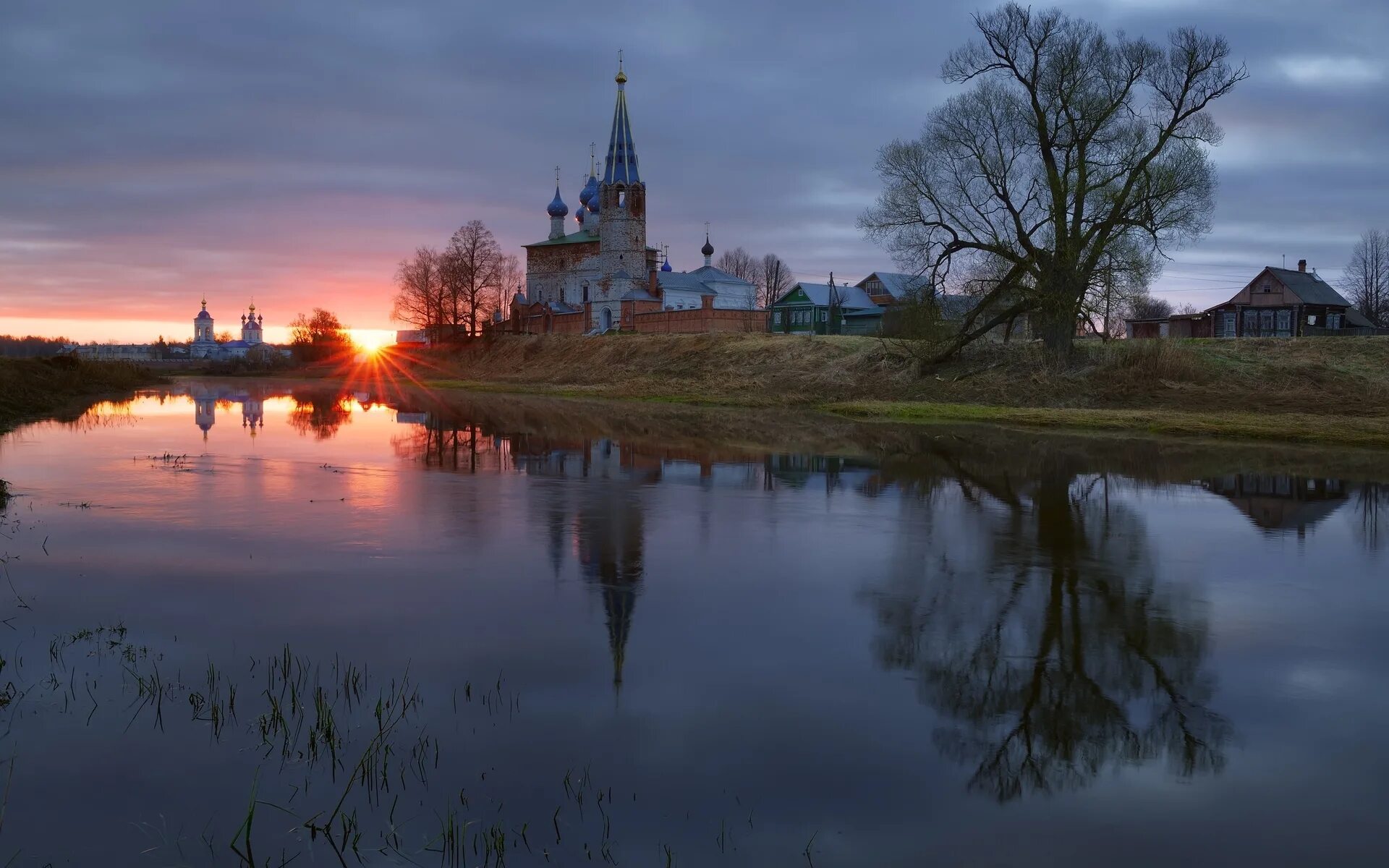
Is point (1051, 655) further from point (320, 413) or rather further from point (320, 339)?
point (320, 339)

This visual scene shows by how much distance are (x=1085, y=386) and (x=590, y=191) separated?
65247mm

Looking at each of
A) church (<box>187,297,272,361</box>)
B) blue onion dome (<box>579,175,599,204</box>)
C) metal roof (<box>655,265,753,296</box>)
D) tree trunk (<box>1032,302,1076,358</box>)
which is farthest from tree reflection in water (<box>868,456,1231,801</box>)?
church (<box>187,297,272,361</box>)

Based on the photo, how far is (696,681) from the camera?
764 cm

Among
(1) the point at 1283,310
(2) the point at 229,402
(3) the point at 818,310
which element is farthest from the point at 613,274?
(1) the point at 1283,310

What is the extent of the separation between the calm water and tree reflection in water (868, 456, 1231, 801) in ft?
0.13

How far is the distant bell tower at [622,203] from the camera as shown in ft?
266

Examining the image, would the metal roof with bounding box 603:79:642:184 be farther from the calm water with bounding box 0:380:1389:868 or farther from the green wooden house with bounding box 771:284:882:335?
the calm water with bounding box 0:380:1389:868

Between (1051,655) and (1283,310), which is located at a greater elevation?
(1283,310)

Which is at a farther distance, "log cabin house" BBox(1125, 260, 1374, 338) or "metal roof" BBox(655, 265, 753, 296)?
"metal roof" BBox(655, 265, 753, 296)

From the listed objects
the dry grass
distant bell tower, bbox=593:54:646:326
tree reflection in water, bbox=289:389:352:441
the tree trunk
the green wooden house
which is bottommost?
tree reflection in water, bbox=289:389:352:441

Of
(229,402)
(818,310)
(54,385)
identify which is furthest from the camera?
(818,310)

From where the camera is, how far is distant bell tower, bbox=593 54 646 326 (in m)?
81.1

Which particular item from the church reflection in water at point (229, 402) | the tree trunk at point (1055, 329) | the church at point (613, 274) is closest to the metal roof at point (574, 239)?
the church at point (613, 274)

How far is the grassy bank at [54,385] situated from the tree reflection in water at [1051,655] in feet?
95.4
